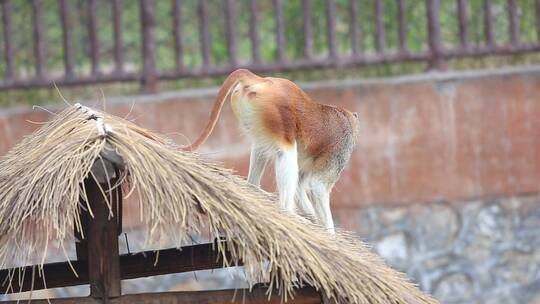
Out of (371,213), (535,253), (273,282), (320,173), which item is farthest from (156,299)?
(535,253)

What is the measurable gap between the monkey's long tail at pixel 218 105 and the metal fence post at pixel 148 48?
4.74m

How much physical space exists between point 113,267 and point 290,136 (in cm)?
107

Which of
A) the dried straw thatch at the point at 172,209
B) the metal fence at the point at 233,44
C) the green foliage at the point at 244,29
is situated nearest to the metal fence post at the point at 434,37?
the metal fence at the point at 233,44

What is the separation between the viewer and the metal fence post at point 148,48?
1095 centimetres

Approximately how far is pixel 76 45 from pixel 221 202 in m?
6.30

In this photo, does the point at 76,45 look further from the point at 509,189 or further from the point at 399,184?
the point at 509,189

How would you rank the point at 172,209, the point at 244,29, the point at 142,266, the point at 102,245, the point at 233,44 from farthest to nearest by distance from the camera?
the point at 244,29 → the point at 233,44 → the point at 142,266 → the point at 102,245 → the point at 172,209

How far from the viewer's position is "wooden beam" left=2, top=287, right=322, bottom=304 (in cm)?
577

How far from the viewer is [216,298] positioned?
5.83 meters

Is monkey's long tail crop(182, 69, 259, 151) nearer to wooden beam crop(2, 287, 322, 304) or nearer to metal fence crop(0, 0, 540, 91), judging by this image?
wooden beam crop(2, 287, 322, 304)

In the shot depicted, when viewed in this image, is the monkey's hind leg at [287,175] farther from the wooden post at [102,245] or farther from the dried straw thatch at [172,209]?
the wooden post at [102,245]

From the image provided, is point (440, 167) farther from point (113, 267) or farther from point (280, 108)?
point (113, 267)

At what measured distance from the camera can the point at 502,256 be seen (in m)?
11.2

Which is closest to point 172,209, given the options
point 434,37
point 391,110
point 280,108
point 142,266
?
point 142,266
